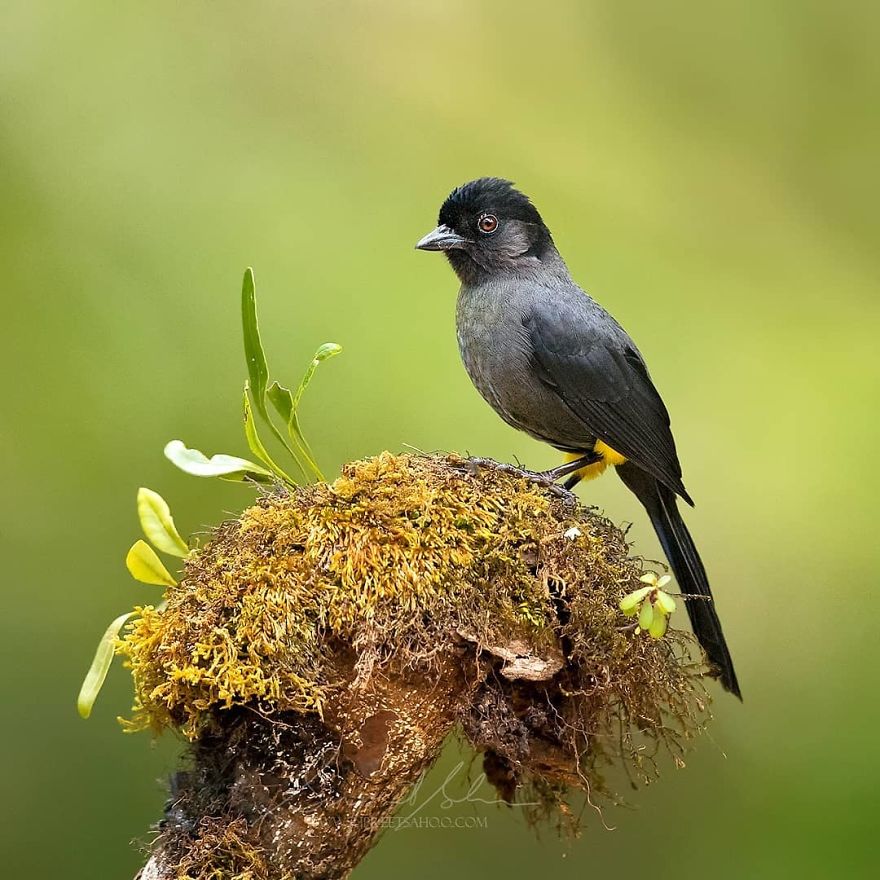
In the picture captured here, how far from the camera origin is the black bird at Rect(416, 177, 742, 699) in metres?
3.01

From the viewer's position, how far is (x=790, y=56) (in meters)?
4.41

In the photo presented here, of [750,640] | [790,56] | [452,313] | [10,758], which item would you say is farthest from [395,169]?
[10,758]

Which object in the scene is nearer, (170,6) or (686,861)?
(686,861)

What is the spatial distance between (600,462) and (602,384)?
0.26 m

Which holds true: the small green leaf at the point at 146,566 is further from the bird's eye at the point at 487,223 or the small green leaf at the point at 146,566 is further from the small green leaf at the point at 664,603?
the bird's eye at the point at 487,223

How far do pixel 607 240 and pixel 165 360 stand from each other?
183 centimetres

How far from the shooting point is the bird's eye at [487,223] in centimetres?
327

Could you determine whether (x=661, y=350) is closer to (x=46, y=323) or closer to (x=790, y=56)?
(x=790, y=56)

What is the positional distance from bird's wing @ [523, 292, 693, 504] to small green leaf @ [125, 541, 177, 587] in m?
1.41

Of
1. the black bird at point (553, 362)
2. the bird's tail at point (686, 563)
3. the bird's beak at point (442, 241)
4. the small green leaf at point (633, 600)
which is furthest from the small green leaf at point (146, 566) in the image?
the bird's beak at point (442, 241)

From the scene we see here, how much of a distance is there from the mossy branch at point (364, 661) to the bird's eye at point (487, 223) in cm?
138

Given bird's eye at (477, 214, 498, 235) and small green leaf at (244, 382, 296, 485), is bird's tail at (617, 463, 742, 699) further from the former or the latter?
small green leaf at (244, 382, 296, 485)

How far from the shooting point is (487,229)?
3283 millimetres

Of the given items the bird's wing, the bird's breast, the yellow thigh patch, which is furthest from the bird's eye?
the yellow thigh patch
